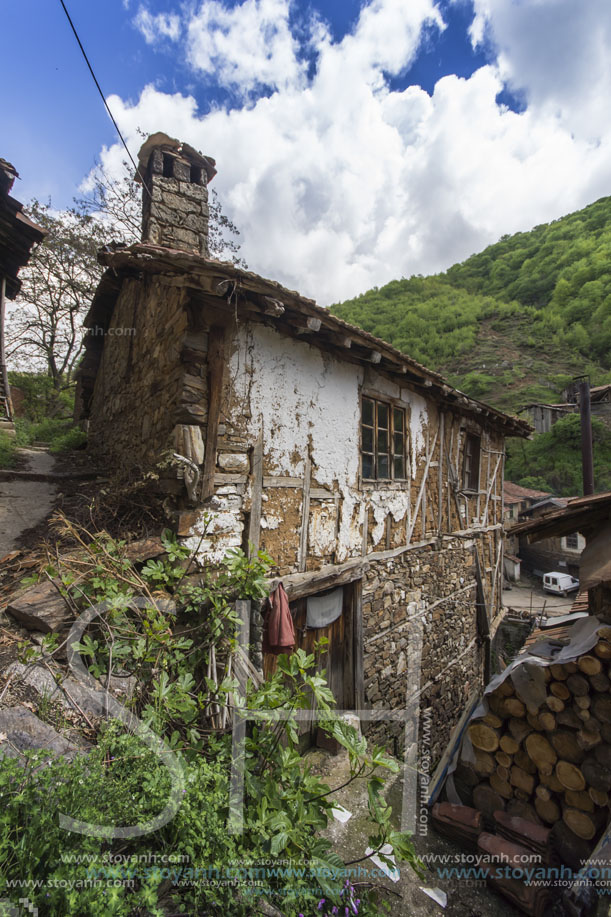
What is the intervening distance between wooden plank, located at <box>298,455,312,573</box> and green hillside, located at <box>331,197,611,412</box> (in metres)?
29.5

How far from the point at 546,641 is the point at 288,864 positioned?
10.9 feet

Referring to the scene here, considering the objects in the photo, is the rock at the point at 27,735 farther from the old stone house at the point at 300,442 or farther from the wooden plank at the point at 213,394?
the wooden plank at the point at 213,394

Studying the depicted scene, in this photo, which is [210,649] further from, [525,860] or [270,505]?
[525,860]

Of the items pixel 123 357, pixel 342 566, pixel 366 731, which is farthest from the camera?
pixel 123 357

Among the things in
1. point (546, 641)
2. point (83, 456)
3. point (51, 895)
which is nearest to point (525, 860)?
point (546, 641)

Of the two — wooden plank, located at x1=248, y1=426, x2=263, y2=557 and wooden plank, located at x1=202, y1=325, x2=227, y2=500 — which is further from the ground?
wooden plank, located at x1=202, y1=325, x2=227, y2=500

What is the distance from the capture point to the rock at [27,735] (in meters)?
1.88

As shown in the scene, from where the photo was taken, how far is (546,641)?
402 cm

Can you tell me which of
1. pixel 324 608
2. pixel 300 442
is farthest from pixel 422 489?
pixel 300 442

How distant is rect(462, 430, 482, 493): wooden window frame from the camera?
27.7ft

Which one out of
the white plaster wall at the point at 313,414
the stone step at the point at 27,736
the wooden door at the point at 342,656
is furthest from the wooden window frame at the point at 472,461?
the stone step at the point at 27,736

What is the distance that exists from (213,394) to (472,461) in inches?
281
